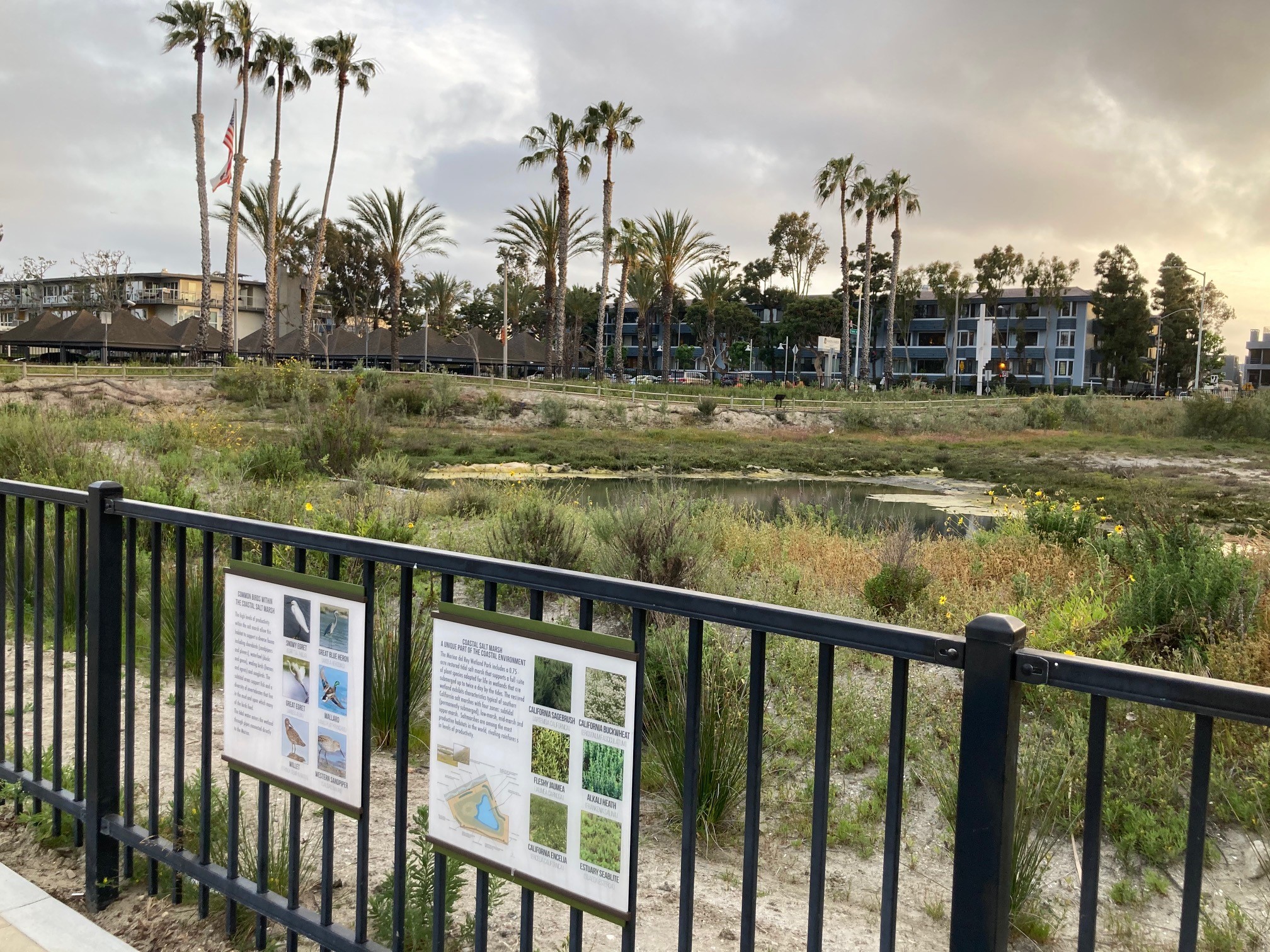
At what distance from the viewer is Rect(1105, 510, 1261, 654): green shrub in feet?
22.5

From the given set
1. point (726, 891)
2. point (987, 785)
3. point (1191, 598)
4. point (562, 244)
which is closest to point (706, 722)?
point (726, 891)

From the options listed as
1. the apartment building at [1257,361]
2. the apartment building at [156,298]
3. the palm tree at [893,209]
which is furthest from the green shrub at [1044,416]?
the apartment building at [1257,361]

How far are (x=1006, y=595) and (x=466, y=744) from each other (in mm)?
7709

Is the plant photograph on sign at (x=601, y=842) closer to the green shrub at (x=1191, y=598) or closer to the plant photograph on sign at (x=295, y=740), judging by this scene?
the plant photograph on sign at (x=295, y=740)

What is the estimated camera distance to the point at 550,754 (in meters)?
2.41

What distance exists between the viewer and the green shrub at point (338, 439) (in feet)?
63.5

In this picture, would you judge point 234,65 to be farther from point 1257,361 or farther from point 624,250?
point 1257,361

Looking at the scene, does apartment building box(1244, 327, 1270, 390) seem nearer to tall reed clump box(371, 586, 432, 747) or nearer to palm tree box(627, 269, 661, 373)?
palm tree box(627, 269, 661, 373)

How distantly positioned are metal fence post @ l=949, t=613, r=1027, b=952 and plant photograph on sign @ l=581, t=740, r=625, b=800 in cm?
77

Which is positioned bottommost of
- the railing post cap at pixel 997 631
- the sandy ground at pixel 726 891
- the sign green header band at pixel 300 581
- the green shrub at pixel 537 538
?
the sandy ground at pixel 726 891

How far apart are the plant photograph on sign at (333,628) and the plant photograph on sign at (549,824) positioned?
763 millimetres

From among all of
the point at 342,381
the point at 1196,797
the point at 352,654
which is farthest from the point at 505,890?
the point at 342,381

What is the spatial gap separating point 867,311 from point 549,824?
253 ft

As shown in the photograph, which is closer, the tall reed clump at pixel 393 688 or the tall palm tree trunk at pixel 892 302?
the tall reed clump at pixel 393 688
